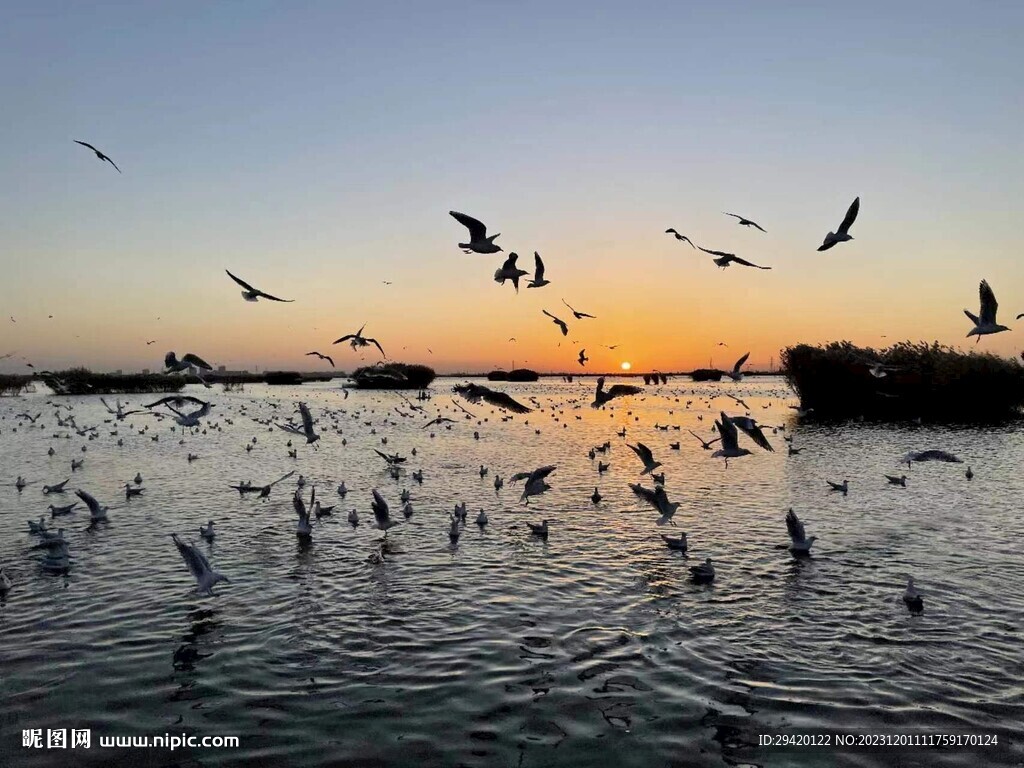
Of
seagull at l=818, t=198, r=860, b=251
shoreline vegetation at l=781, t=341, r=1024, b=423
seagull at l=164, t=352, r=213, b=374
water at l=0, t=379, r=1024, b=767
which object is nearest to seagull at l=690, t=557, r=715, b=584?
water at l=0, t=379, r=1024, b=767

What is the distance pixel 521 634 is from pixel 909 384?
52180 mm

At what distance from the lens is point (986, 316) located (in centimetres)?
1220

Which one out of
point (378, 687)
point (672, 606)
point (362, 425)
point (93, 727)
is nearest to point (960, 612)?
point (672, 606)

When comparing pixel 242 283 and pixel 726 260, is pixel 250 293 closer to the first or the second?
pixel 242 283

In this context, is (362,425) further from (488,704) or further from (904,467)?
(488,704)

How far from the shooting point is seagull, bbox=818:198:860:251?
37.2ft

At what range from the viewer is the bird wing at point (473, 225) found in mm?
10961

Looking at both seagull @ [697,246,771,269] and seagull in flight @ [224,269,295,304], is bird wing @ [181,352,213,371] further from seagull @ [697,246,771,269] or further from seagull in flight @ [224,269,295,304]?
seagull @ [697,246,771,269]

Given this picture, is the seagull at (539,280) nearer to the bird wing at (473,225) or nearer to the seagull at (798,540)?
the bird wing at (473,225)

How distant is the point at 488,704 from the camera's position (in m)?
7.36

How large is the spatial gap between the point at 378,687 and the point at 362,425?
1506 inches

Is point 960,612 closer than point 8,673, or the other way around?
point 8,673

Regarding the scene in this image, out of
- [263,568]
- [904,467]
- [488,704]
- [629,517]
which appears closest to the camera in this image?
[488,704]

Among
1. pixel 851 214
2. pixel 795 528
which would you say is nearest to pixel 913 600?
pixel 795 528
